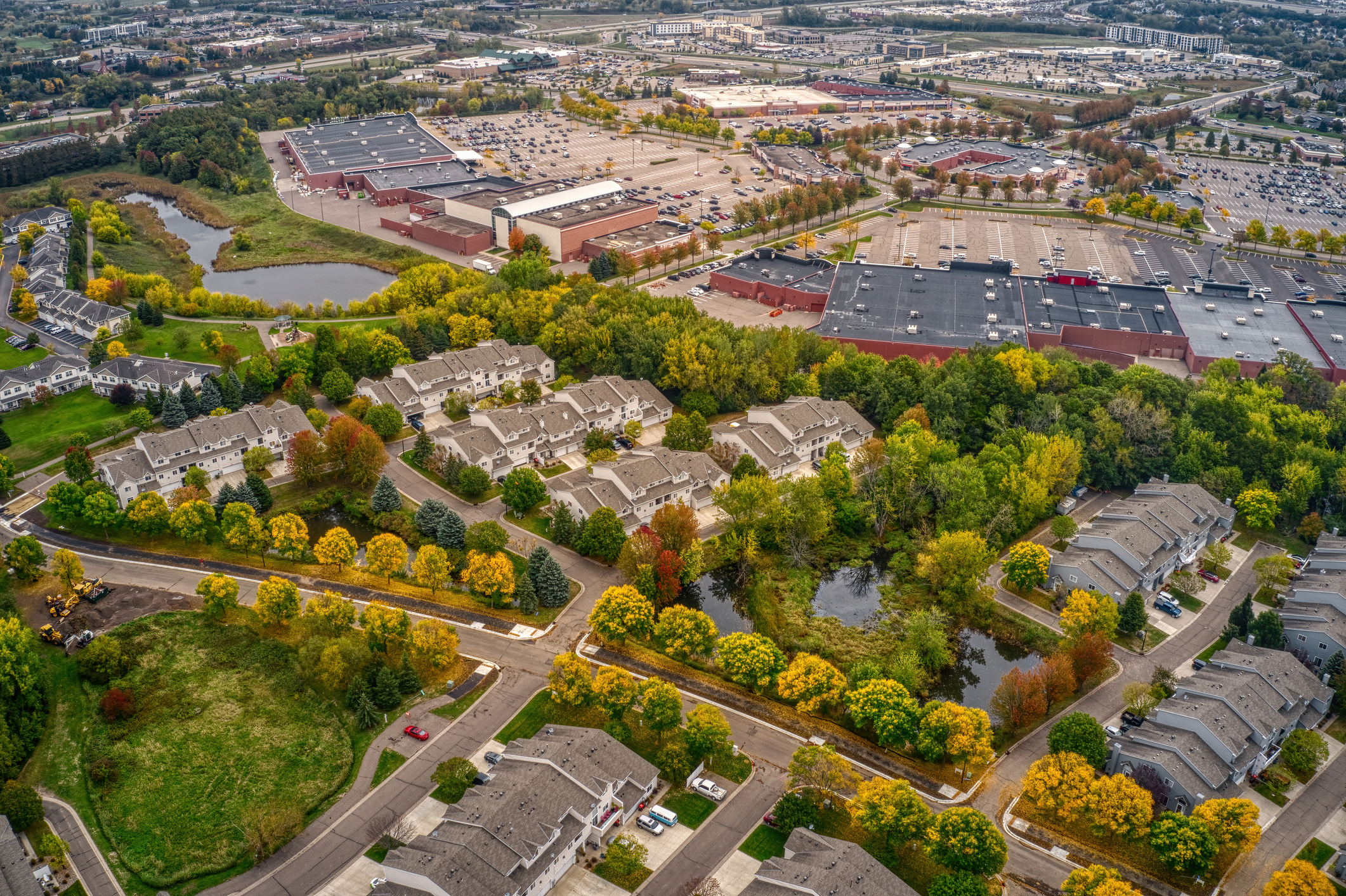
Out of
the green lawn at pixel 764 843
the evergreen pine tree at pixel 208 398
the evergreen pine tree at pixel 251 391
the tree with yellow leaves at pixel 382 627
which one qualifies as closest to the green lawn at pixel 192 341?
the evergreen pine tree at pixel 251 391

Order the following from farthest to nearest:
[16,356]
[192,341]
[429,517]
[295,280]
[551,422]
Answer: [295,280] < [192,341] < [16,356] < [551,422] < [429,517]

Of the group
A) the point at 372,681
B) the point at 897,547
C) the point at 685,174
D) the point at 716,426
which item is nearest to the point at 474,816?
the point at 372,681

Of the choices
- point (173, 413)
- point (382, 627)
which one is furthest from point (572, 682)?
point (173, 413)

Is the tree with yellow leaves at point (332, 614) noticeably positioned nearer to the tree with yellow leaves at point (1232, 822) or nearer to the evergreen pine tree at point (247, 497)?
the evergreen pine tree at point (247, 497)

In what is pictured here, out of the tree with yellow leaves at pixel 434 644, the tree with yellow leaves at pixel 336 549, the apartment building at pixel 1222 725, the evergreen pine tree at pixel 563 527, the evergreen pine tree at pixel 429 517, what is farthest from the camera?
the evergreen pine tree at pixel 429 517

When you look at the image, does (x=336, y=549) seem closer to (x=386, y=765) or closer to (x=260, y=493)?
(x=260, y=493)

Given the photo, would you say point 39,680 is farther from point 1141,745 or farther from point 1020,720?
point 1141,745

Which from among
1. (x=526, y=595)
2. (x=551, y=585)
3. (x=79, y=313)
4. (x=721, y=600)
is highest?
(x=79, y=313)

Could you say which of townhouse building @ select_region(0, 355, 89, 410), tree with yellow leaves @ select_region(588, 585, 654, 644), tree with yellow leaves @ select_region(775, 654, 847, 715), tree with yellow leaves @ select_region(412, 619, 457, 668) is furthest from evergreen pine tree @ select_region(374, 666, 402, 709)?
townhouse building @ select_region(0, 355, 89, 410)
